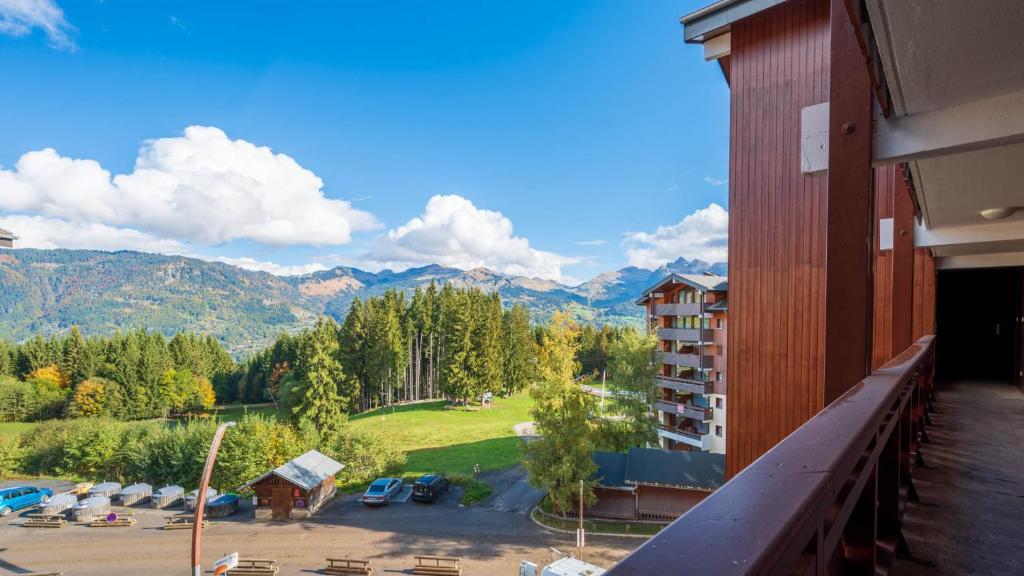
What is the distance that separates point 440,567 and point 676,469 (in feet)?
23.8

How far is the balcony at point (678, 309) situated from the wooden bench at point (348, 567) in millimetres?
14736

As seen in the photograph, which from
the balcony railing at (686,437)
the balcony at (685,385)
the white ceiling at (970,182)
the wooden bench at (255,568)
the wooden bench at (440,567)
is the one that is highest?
the white ceiling at (970,182)

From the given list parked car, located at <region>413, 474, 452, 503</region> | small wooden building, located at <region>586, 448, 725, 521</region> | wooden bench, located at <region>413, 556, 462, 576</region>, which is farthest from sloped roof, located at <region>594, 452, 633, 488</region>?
parked car, located at <region>413, 474, 452, 503</region>

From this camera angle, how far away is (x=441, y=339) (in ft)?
135

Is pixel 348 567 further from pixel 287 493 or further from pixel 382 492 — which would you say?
pixel 287 493

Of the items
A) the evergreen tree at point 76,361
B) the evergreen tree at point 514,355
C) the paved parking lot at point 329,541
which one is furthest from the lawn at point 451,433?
the evergreen tree at point 76,361

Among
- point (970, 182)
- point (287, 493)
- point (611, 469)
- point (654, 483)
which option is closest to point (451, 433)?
point (287, 493)

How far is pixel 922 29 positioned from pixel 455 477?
2010 cm

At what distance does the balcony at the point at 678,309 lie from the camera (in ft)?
65.9

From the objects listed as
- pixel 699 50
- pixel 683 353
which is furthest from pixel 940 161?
pixel 683 353

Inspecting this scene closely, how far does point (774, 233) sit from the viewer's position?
650cm

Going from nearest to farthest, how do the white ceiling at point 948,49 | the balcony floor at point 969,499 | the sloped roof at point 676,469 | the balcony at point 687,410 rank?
1. the white ceiling at point 948,49
2. the balcony floor at point 969,499
3. the sloped roof at point 676,469
4. the balcony at point 687,410

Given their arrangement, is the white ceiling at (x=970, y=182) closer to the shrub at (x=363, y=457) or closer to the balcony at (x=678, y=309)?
the balcony at (x=678, y=309)

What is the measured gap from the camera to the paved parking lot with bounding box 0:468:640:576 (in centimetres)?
1285
